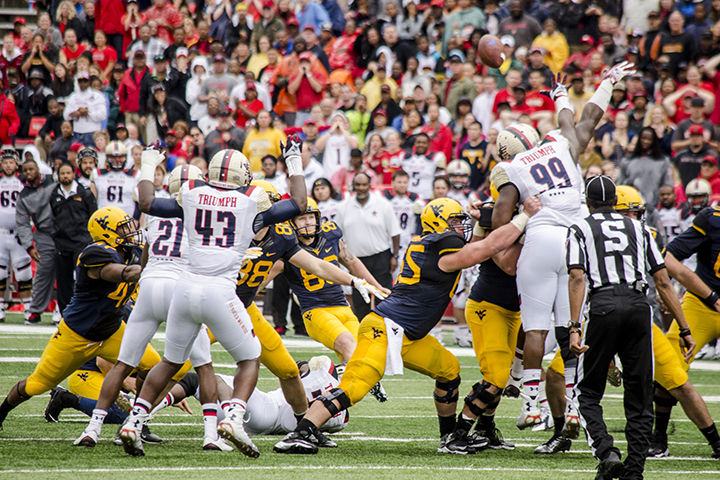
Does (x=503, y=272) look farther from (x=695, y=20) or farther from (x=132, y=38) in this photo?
(x=132, y=38)

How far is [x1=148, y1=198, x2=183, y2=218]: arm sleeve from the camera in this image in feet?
20.7

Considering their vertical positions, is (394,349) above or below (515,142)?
below

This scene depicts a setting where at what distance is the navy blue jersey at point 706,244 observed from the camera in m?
7.58

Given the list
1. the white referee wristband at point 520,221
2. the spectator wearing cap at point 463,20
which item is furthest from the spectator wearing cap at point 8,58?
the white referee wristband at point 520,221

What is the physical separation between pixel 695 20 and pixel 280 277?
8641 mm

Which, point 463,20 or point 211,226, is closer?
point 211,226

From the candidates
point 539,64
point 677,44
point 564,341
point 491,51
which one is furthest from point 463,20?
point 564,341

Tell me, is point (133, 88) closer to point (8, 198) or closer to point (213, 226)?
point (8, 198)

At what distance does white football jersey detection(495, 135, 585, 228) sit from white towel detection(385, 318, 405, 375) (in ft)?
4.32

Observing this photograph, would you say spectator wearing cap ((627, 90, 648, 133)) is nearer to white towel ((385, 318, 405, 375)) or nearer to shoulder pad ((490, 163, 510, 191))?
shoulder pad ((490, 163, 510, 191))

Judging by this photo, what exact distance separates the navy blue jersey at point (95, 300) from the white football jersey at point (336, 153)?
899 cm

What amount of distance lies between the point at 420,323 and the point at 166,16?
15.2 metres

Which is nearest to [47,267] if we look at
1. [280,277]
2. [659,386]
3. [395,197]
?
[280,277]

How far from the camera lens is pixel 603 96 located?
7.82 meters
